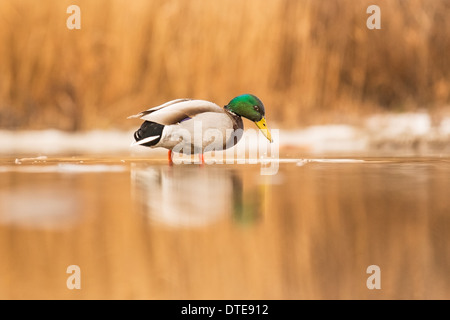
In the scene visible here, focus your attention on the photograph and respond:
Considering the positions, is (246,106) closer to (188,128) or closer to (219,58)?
(188,128)

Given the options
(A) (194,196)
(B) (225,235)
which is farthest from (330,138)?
(B) (225,235)

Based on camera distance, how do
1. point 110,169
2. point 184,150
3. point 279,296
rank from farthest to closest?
1. point 184,150
2. point 110,169
3. point 279,296

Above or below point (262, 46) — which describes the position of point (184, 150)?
below

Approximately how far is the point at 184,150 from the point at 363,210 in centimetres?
221

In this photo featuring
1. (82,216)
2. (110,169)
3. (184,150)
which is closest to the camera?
(82,216)

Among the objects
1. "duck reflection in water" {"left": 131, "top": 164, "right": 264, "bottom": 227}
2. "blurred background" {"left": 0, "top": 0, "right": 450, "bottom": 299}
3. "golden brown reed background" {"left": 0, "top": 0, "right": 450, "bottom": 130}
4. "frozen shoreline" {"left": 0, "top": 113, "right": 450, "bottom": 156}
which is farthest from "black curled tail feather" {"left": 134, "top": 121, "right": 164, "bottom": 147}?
"golden brown reed background" {"left": 0, "top": 0, "right": 450, "bottom": 130}

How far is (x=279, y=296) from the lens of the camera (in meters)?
1.59

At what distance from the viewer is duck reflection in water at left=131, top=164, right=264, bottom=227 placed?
2564 mm

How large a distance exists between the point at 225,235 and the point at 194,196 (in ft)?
3.07

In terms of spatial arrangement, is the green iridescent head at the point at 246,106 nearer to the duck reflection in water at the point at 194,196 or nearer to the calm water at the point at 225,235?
the duck reflection in water at the point at 194,196

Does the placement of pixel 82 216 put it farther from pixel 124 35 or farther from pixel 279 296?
pixel 124 35

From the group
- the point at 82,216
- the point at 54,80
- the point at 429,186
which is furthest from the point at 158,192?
the point at 54,80

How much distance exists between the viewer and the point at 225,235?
86.6 inches

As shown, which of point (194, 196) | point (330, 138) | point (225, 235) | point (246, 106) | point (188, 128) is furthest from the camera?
point (330, 138)
